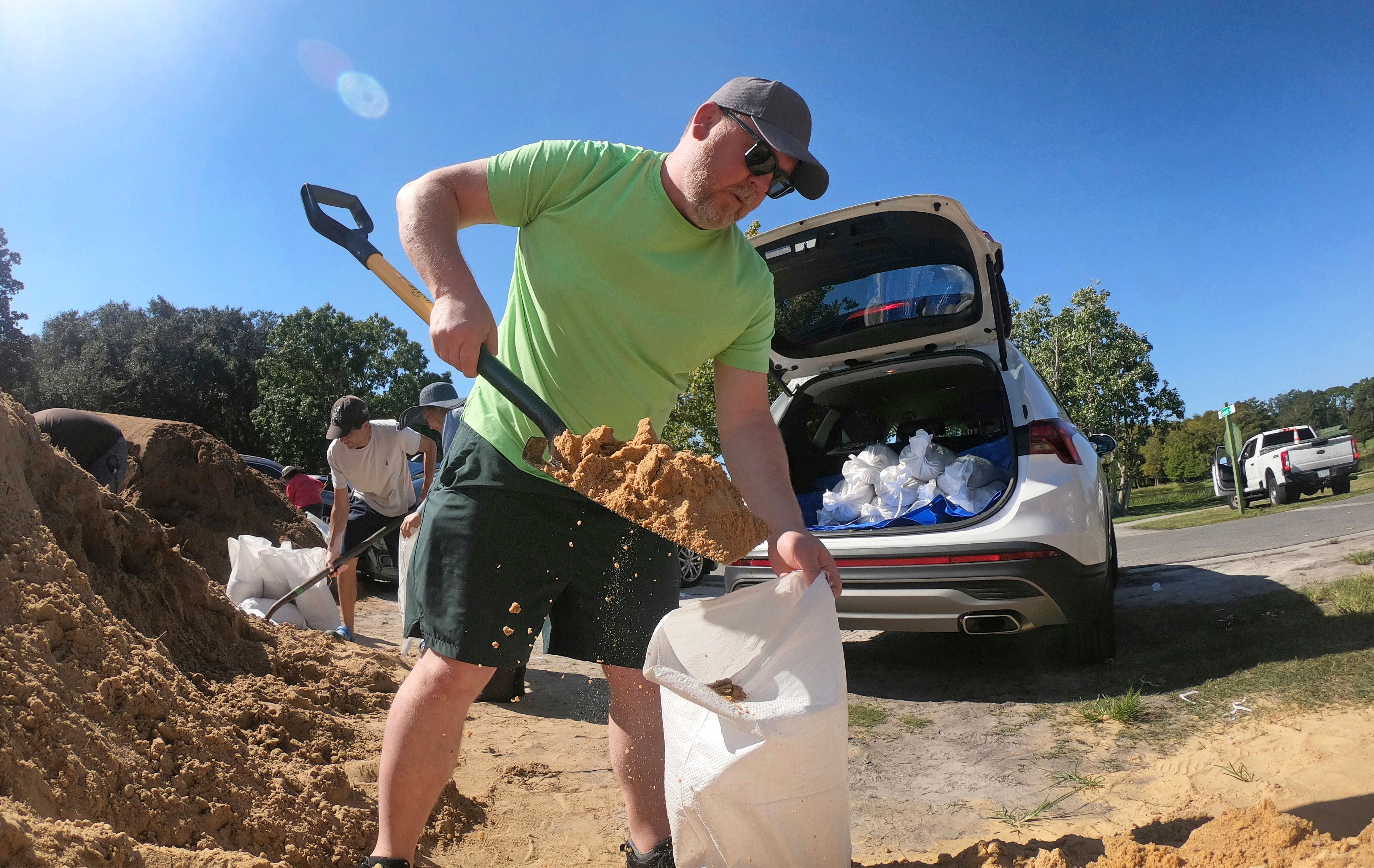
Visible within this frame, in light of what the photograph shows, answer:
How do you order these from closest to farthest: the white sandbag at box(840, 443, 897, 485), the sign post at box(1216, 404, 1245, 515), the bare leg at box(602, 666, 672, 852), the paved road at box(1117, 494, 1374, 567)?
the bare leg at box(602, 666, 672, 852), the white sandbag at box(840, 443, 897, 485), the paved road at box(1117, 494, 1374, 567), the sign post at box(1216, 404, 1245, 515)

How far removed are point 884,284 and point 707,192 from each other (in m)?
2.64

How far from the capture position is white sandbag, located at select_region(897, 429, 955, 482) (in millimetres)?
3961

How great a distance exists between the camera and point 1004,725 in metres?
3.10

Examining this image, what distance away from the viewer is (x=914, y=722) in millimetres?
3234

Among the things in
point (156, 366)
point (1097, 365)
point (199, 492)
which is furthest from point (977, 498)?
point (156, 366)

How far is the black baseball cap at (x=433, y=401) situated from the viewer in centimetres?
418

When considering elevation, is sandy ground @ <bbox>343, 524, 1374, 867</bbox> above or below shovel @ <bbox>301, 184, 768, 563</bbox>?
→ below

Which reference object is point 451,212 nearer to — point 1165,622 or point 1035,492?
point 1035,492

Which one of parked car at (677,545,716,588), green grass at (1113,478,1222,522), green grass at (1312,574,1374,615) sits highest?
parked car at (677,545,716,588)

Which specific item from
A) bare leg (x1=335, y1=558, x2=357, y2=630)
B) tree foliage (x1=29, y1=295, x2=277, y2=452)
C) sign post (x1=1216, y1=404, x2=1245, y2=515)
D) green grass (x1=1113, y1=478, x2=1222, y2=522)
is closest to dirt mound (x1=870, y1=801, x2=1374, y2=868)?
bare leg (x1=335, y1=558, x2=357, y2=630)

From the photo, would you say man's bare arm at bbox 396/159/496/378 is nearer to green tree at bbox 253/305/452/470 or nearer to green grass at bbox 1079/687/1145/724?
green grass at bbox 1079/687/1145/724

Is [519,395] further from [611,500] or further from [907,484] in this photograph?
[907,484]

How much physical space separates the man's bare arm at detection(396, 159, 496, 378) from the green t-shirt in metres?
0.06

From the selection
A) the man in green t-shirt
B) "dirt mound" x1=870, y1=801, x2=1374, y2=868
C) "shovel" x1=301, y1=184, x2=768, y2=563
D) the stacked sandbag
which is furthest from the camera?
the stacked sandbag
